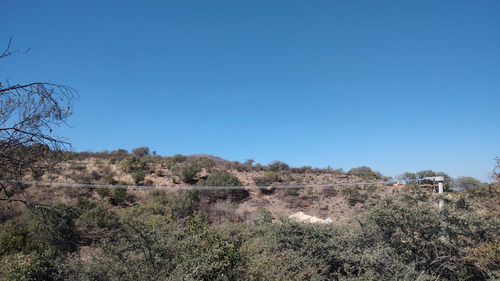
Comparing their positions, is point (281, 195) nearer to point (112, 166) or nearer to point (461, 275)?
point (112, 166)

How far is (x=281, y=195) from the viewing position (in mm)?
32562

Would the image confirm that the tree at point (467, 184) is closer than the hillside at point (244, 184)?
Yes

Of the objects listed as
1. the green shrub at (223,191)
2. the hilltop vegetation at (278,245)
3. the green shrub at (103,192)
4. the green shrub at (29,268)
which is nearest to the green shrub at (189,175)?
the green shrub at (223,191)

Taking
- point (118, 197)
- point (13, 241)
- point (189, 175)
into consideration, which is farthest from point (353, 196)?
point (13, 241)

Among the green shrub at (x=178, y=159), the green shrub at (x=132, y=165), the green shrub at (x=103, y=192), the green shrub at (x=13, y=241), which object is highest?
the green shrub at (x=178, y=159)

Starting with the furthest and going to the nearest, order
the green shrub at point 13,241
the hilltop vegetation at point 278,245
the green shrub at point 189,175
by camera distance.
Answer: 1. the green shrub at point 189,175
2. the green shrub at point 13,241
3. the hilltop vegetation at point 278,245

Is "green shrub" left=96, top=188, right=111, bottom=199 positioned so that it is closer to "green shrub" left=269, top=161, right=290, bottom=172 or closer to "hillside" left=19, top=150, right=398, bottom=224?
"hillside" left=19, top=150, right=398, bottom=224

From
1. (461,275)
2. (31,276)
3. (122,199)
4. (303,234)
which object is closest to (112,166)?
(122,199)

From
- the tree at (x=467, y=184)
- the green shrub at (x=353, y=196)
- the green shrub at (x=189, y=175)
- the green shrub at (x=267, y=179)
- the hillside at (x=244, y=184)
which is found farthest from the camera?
the green shrub at (x=267, y=179)

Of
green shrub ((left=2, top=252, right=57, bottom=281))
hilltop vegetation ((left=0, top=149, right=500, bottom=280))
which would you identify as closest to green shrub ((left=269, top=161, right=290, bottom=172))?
hilltop vegetation ((left=0, top=149, right=500, bottom=280))

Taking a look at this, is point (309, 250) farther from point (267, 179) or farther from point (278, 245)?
point (267, 179)

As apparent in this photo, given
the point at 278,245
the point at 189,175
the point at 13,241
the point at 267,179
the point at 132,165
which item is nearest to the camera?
the point at 278,245

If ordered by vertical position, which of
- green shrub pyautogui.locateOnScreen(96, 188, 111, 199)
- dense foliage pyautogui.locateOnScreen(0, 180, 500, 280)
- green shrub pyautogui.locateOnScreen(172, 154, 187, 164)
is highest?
green shrub pyautogui.locateOnScreen(172, 154, 187, 164)

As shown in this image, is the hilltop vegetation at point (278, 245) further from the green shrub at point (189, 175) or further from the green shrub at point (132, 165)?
the green shrub at point (132, 165)
